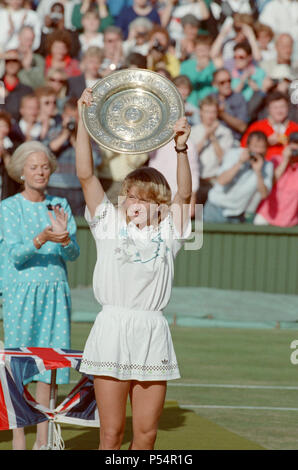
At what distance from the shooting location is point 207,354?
11906mm

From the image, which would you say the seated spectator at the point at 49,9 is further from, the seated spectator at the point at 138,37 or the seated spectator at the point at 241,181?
the seated spectator at the point at 241,181

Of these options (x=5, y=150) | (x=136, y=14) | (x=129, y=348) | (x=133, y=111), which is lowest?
(x=129, y=348)

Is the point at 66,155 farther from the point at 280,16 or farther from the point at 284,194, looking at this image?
the point at 280,16

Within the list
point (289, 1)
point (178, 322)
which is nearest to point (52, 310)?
point (178, 322)

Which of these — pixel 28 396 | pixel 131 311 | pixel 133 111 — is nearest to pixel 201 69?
pixel 133 111

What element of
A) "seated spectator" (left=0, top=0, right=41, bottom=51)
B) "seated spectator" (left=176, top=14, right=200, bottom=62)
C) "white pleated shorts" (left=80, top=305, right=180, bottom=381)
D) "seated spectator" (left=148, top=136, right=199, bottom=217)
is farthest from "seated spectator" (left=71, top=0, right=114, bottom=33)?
"white pleated shorts" (left=80, top=305, right=180, bottom=381)

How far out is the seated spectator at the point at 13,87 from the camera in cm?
1548

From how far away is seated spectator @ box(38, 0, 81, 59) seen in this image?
16.5 m

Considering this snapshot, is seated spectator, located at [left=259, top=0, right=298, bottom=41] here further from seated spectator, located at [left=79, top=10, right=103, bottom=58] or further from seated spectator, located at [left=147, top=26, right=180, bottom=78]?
seated spectator, located at [left=79, top=10, right=103, bottom=58]

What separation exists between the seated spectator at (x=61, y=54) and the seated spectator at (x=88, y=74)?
510mm

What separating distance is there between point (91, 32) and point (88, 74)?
4.65ft

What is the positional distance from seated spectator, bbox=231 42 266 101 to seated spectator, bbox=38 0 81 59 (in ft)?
8.68

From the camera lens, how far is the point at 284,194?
1580 cm

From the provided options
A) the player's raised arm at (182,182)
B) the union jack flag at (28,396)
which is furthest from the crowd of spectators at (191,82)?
the player's raised arm at (182,182)
